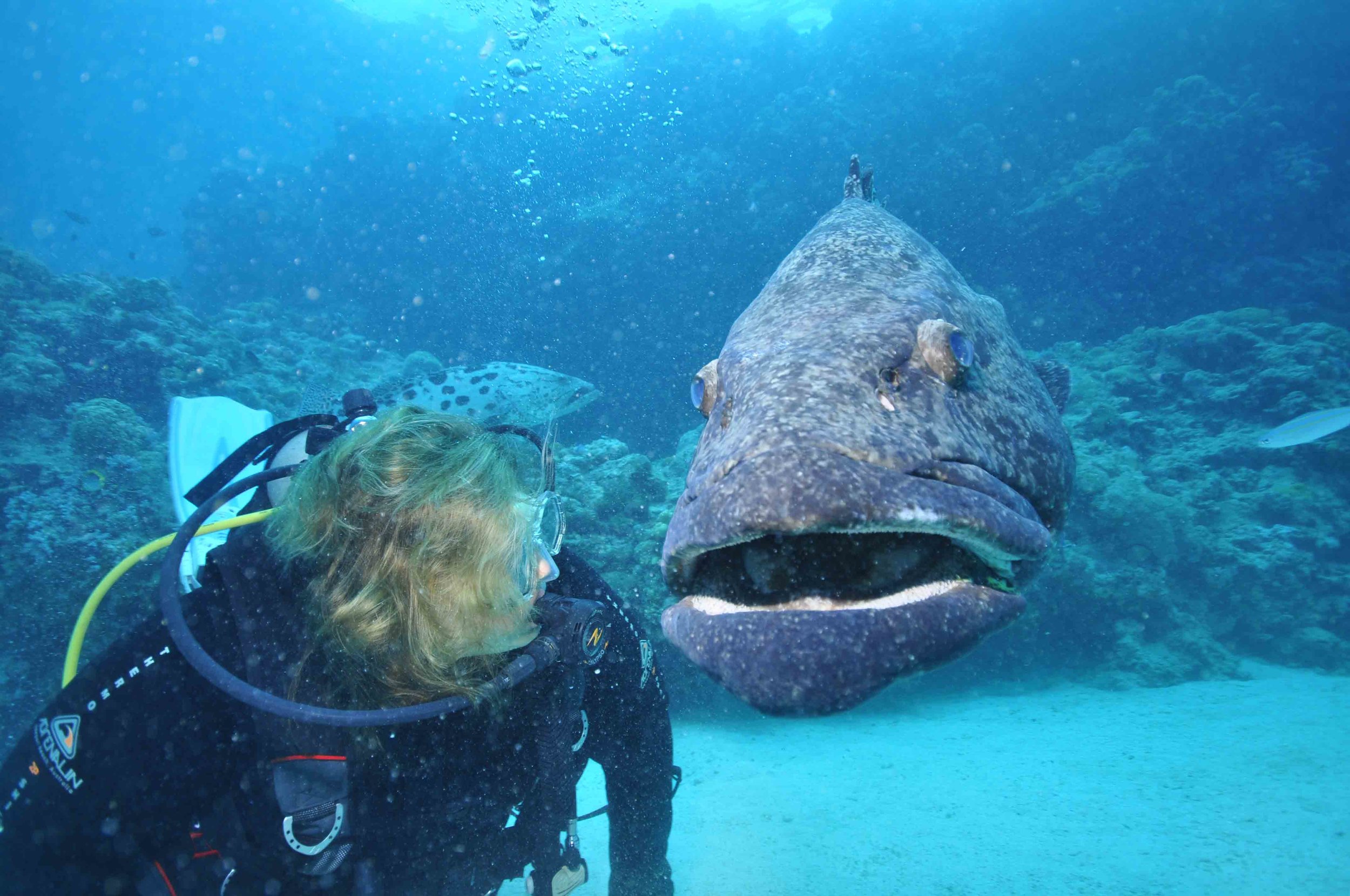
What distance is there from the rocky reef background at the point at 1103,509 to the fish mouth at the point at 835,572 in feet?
17.6

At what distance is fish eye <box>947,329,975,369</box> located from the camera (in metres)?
2.21

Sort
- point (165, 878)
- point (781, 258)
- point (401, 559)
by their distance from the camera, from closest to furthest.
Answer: point (165, 878)
point (401, 559)
point (781, 258)

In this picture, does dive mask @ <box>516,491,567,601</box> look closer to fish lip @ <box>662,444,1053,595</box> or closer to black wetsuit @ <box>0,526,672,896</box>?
black wetsuit @ <box>0,526,672,896</box>

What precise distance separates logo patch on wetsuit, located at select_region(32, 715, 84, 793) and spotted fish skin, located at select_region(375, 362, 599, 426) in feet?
28.1

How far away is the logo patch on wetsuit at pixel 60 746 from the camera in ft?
5.57

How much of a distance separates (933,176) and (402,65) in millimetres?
66746

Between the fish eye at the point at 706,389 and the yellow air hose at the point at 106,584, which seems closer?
the yellow air hose at the point at 106,584

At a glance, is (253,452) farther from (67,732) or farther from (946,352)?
(946,352)

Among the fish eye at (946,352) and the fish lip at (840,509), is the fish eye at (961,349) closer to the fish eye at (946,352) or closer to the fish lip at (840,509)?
the fish eye at (946,352)

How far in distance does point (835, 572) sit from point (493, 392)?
10172 mm

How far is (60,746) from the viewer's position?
174 cm

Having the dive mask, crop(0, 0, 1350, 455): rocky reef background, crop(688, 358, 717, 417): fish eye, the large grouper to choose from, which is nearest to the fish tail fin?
the large grouper

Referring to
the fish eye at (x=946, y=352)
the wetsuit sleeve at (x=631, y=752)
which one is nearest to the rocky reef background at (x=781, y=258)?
the wetsuit sleeve at (x=631, y=752)

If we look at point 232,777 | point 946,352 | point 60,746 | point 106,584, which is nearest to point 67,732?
point 60,746
